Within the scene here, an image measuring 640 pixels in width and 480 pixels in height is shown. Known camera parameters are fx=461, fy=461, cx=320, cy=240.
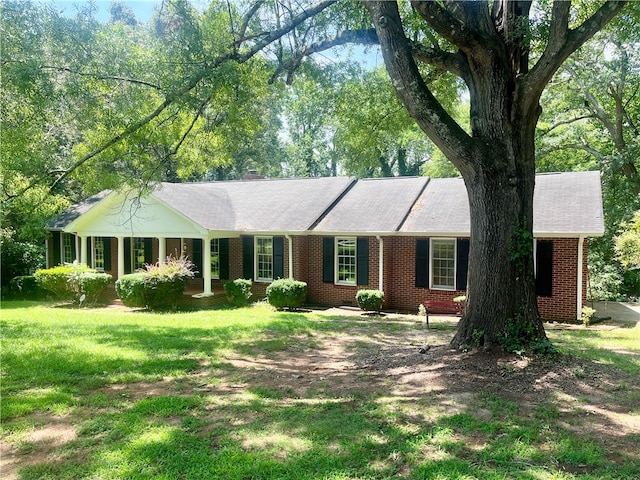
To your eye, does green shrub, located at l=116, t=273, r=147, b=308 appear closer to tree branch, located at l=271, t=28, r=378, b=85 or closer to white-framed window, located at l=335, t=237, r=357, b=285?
white-framed window, located at l=335, t=237, r=357, b=285

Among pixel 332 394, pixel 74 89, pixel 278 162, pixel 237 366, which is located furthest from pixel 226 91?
pixel 278 162

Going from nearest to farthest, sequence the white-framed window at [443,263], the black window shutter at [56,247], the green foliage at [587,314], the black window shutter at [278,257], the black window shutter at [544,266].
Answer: the green foliage at [587,314]
the black window shutter at [544,266]
the white-framed window at [443,263]
the black window shutter at [278,257]
the black window shutter at [56,247]

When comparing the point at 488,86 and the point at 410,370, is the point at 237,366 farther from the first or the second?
the point at 488,86

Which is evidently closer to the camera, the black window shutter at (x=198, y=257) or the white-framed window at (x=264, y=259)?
the white-framed window at (x=264, y=259)

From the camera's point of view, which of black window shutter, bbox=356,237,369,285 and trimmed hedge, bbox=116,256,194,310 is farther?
black window shutter, bbox=356,237,369,285

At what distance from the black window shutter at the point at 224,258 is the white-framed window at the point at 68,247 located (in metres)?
8.48

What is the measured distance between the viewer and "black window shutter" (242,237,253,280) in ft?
56.9

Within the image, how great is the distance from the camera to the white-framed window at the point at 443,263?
1463cm

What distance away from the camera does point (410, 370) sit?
6684 mm

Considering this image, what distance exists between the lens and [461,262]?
14.2 metres

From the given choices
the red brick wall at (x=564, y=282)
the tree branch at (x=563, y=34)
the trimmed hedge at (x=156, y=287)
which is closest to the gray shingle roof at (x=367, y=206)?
the red brick wall at (x=564, y=282)

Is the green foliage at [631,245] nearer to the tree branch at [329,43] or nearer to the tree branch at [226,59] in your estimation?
the tree branch at [329,43]

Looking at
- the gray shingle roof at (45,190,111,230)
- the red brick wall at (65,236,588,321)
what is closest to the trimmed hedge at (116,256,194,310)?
the red brick wall at (65,236,588,321)

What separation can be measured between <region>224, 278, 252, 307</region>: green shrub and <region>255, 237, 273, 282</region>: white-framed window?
89 cm
